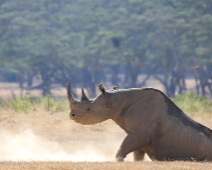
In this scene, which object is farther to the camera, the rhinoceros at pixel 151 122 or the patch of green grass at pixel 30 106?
the patch of green grass at pixel 30 106

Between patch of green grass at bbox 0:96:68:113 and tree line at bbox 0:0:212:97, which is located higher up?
patch of green grass at bbox 0:96:68:113

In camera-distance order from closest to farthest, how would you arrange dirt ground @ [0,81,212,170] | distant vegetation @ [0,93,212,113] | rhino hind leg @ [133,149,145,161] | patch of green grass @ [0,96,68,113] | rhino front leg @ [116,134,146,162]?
1. dirt ground @ [0,81,212,170]
2. rhino front leg @ [116,134,146,162]
3. rhino hind leg @ [133,149,145,161]
4. patch of green grass @ [0,96,68,113]
5. distant vegetation @ [0,93,212,113]

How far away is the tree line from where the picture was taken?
5194 cm

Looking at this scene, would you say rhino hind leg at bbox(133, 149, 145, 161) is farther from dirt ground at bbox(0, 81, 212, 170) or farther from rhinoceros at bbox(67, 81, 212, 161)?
Result: dirt ground at bbox(0, 81, 212, 170)

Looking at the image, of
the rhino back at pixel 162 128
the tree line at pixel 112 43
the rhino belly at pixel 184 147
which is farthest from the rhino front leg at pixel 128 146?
the tree line at pixel 112 43

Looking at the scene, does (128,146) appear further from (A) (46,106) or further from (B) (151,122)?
(A) (46,106)

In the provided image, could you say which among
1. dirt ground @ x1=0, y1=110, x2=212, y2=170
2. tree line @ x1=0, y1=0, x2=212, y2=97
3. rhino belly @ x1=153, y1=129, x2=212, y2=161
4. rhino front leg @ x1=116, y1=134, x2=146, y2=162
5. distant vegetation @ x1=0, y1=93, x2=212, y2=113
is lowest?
tree line @ x1=0, y1=0, x2=212, y2=97

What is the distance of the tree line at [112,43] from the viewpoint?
51.9 metres


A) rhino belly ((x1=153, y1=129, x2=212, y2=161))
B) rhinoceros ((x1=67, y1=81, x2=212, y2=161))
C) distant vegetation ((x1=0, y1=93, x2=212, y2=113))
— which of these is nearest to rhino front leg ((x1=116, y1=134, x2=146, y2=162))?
rhinoceros ((x1=67, y1=81, x2=212, y2=161))

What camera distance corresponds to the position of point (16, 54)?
53.8 meters

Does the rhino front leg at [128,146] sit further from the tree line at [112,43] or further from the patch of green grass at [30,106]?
the tree line at [112,43]

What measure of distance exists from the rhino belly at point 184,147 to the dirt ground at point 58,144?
0.71 meters

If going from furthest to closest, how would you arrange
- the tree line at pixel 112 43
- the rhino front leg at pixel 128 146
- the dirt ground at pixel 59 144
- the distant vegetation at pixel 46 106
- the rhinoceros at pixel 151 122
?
the tree line at pixel 112 43
the distant vegetation at pixel 46 106
the rhinoceros at pixel 151 122
the rhino front leg at pixel 128 146
the dirt ground at pixel 59 144

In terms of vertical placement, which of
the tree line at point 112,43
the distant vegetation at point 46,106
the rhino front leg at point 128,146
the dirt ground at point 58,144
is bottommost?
the tree line at point 112,43
